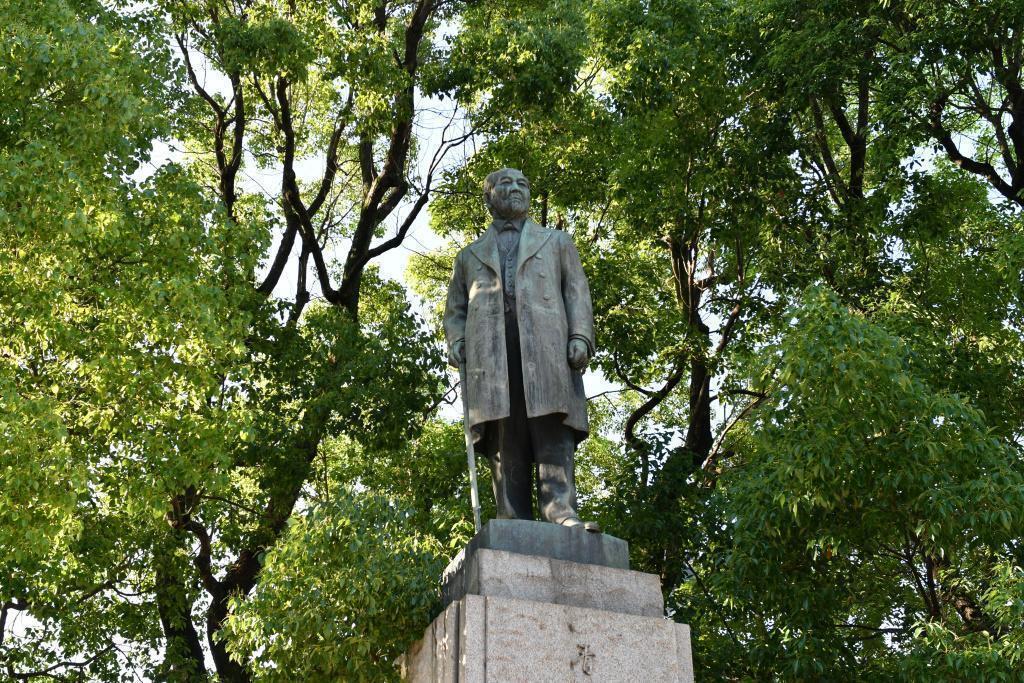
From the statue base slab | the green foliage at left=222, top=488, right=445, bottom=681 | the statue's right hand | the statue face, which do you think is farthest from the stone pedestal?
the statue face

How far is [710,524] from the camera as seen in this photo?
541 inches

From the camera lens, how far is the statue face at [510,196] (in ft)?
25.2

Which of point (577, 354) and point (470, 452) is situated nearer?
point (470, 452)

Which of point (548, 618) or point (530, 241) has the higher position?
point (530, 241)

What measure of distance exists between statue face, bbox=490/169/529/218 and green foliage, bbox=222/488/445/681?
1984 millimetres

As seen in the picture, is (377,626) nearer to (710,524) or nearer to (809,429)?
(809,429)

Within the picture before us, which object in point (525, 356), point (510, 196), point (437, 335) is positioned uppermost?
point (437, 335)

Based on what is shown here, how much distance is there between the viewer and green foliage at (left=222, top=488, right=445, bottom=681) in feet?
22.5

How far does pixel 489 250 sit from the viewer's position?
755cm

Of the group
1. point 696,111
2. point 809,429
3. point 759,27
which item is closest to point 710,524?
point 809,429

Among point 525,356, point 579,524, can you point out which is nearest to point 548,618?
point 579,524

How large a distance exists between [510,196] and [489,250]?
40 cm

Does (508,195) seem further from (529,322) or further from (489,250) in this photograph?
(529,322)

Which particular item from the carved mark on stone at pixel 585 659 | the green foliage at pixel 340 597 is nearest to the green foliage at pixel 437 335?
the green foliage at pixel 340 597
